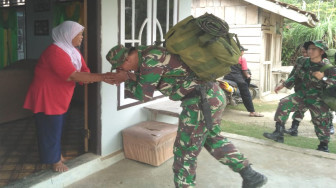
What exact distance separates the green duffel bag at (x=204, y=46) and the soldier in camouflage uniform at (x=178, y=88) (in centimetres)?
13

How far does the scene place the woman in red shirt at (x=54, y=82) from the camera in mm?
2789

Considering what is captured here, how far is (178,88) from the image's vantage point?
2.60 metres

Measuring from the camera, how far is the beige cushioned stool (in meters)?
3.59

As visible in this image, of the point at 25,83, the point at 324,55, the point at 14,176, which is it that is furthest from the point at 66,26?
the point at 324,55

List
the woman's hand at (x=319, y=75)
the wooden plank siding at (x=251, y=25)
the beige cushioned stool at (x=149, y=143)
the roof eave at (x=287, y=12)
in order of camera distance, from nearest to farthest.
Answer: the beige cushioned stool at (x=149, y=143) → the woman's hand at (x=319, y=75) → the roof eave at (x=287, y=12) → the wooden plank siding at (x=251, y=25)

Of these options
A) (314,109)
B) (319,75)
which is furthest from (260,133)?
(319,75)

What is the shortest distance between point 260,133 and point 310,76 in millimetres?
1613

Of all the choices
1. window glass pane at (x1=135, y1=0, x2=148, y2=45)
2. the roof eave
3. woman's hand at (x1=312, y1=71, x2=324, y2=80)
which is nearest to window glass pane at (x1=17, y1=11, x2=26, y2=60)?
window glass pane at (x1=135, y1=0, x2=148, y2=45)

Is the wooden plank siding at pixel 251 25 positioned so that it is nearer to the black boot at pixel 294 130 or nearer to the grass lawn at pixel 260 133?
the grass lawn at pixel 260 133

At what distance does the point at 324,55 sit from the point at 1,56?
753 cm

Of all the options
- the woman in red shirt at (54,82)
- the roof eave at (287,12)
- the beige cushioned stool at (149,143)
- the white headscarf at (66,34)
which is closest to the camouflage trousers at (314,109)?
the beige cushioned stool at (149,143)

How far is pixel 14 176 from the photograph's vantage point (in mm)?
3100

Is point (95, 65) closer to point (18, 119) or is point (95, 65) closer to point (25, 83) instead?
point (25, 83)

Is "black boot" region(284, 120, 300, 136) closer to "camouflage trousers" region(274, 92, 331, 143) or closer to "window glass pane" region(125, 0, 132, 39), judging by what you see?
"camouflage trousers" region(274, 92, 331, 143)
